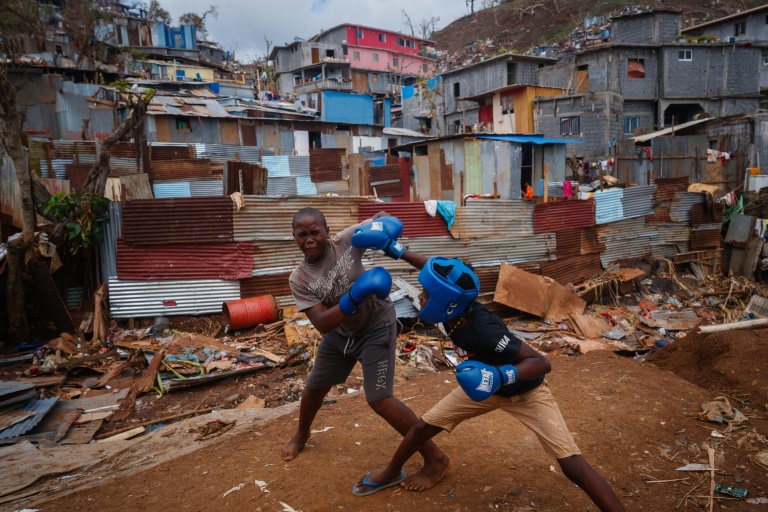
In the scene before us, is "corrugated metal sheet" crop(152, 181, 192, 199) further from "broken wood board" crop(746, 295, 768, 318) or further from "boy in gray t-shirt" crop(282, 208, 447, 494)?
"broken wood board" crop(746, 295, 768, 318)

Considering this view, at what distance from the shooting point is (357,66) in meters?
43.4

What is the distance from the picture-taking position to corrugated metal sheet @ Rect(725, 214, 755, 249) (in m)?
12.8

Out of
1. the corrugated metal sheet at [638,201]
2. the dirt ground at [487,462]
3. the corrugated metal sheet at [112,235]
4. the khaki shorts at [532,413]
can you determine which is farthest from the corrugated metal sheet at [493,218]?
the khaki shorts at [532,413]

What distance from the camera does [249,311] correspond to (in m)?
7.80

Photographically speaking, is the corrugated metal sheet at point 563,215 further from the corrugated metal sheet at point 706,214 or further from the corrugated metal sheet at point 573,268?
the corrugated metal sheet at point 706,214

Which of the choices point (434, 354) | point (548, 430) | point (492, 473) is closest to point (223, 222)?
point (434, 354)

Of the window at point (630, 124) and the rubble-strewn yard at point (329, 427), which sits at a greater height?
the window at point (630, 124)

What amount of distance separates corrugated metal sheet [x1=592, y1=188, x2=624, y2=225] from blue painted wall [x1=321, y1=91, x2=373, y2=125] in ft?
71.0

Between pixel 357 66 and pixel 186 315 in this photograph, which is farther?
pixel 357 66

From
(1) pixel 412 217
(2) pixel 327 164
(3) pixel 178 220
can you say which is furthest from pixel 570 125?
(3) pixel 178 220

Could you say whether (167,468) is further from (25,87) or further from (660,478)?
(25,87)

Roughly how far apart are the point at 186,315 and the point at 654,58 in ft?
89.5

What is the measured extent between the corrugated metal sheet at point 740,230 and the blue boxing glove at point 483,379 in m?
13.6

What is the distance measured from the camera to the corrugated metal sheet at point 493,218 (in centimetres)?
934
